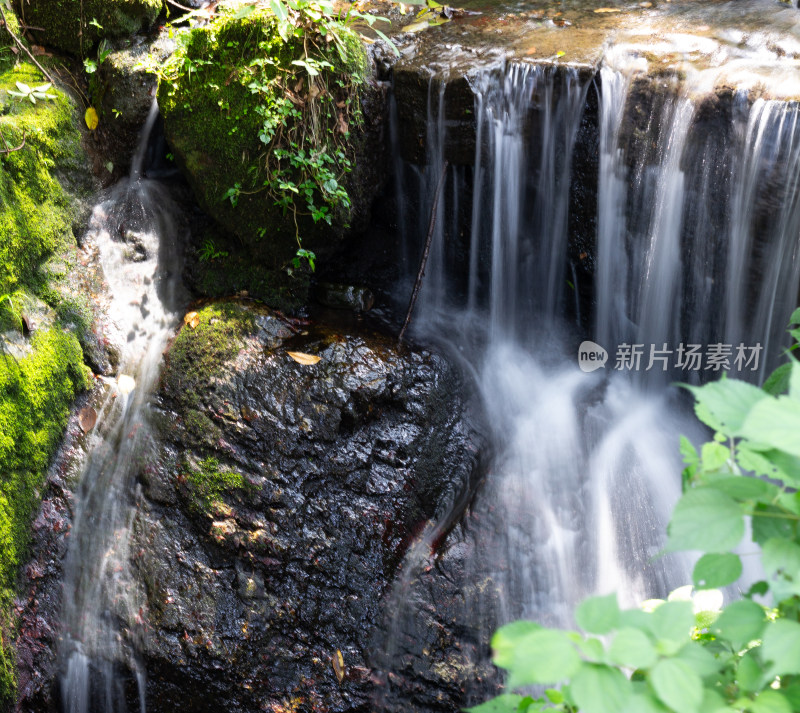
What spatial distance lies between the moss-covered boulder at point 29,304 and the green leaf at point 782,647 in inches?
126

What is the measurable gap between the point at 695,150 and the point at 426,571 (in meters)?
2.78

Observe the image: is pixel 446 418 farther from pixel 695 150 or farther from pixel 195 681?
pixel 695 150

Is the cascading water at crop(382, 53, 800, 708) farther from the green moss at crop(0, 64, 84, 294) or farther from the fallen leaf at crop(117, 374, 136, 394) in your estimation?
the green moss at crop(0, 64, 84, 294)

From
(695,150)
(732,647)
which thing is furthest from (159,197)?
(732,647)

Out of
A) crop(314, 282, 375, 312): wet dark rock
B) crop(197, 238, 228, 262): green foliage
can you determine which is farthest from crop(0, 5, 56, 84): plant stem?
crop(314, 282, 375, 312): wet dark rock

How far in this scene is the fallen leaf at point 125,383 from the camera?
3.72 metres

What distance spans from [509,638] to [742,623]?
1.16 ft

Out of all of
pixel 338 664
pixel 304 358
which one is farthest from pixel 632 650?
pixel 304 358

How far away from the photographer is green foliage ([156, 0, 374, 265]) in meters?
3.71

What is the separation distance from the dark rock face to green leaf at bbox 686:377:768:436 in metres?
2.55

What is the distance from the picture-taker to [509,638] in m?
0.88

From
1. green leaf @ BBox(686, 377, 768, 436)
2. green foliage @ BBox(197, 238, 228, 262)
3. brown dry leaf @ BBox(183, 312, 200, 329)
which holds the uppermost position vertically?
green leaf @ BBox(686, 377, 768, 436)

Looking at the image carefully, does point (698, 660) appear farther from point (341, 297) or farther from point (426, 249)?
point (426, 249)

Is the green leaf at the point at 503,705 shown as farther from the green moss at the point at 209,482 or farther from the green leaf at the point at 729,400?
the green moss at the point at 209,482
